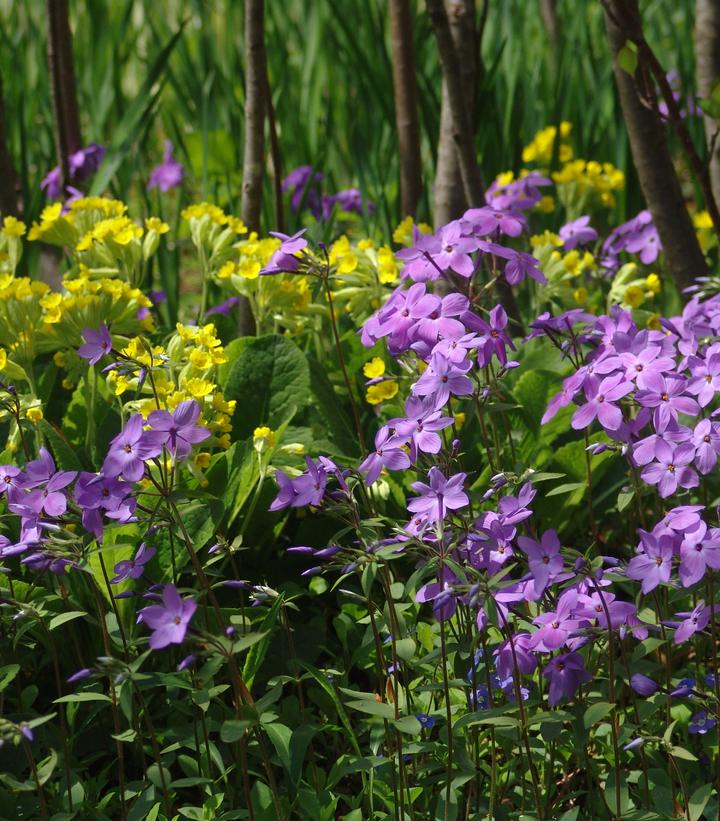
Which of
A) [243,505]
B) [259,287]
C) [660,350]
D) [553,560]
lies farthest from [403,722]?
[259,287]

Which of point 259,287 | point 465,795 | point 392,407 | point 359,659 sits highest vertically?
point 259,287

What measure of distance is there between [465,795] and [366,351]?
3.43 feet

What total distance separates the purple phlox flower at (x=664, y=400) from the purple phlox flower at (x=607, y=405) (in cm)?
3

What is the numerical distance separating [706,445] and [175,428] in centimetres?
68

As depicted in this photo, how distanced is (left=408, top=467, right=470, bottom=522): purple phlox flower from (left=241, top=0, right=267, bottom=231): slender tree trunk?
53.0 inches

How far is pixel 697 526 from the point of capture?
1230mm

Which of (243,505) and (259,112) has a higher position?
(259,112)

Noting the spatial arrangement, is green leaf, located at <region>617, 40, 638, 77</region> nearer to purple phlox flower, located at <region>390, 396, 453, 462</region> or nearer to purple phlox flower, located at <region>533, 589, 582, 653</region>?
purple phlox flower, located at <region>390, 396, 453, 462</region>

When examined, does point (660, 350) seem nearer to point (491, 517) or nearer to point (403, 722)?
point (491, 517)

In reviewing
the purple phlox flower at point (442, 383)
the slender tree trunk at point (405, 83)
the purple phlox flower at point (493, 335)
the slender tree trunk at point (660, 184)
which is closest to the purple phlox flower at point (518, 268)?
the purple phlox flower at point (493, 335)

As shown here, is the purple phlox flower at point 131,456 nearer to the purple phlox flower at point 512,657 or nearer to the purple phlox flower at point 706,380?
the purple phlox flower at point 512,657

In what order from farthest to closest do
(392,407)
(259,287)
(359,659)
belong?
(259,287), (392,407), (359,659)

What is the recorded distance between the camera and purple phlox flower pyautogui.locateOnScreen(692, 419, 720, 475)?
130 cm

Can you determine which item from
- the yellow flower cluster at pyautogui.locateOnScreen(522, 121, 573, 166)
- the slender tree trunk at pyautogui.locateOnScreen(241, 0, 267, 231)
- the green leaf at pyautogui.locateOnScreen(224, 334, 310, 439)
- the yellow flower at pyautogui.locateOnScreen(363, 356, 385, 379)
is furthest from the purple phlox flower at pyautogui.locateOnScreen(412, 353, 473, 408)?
the yellow flower cluster at pyautogui.locateOnScreen(522, 121, 573, 166)
